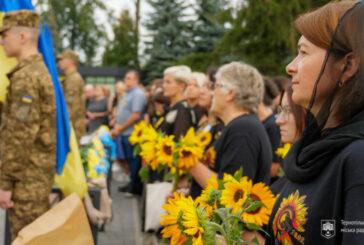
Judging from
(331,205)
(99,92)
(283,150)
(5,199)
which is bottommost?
(99,92)

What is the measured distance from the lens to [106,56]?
4606cm

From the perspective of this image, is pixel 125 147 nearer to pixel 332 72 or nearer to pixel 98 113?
pixel 98 113

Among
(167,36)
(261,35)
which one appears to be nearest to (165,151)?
(261,35)

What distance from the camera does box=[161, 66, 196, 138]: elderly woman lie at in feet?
17.0

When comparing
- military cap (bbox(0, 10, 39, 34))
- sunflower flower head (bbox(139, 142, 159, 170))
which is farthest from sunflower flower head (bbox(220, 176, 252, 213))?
military cap (bbox(0, 10, 39, 34))

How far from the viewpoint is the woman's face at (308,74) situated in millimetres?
1465

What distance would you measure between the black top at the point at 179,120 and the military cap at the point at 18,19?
6.92ft

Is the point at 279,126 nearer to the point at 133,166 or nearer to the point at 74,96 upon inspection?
the point at 74,96

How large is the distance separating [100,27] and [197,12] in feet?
69.3

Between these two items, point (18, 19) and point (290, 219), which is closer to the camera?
point (290, 219)

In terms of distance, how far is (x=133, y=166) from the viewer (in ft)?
28.4

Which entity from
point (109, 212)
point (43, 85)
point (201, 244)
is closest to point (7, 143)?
point (43, 85)

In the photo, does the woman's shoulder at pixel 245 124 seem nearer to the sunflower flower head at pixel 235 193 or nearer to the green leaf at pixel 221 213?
the sunflower flower head at pixel 235 193

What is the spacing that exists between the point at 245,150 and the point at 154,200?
193cm
